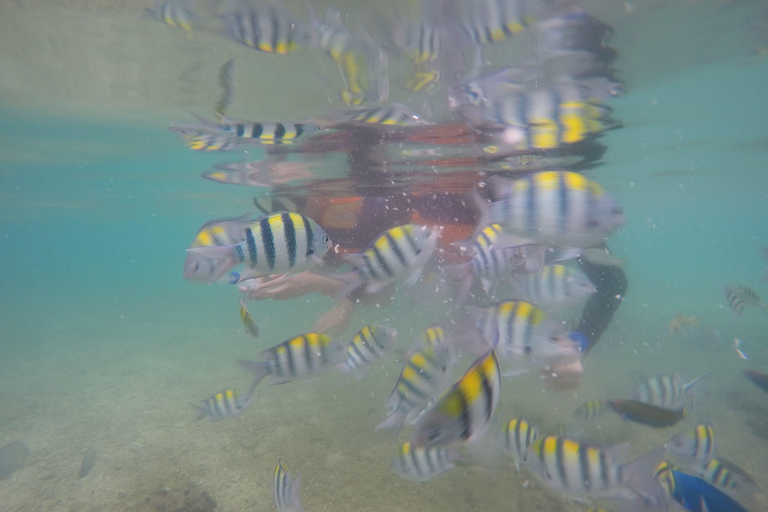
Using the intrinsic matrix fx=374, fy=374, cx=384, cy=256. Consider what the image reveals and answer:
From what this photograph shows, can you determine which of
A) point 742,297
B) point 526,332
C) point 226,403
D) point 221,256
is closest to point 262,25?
point 221,256

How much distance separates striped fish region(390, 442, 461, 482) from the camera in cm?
371

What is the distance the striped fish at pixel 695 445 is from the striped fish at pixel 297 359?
411 cm

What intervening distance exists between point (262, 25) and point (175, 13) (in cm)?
249

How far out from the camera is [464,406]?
1.54m

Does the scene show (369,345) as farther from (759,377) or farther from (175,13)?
(175,13)

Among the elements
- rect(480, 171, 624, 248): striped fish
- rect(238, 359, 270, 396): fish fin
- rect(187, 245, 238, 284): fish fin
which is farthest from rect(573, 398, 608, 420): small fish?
rect(187, 245, 238, 284): fish fin

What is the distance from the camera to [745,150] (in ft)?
62.2

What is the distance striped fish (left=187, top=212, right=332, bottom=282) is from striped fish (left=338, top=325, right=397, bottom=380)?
1.64m

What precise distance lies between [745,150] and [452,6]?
21.6 m

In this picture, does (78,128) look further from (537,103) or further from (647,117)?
(647,117)

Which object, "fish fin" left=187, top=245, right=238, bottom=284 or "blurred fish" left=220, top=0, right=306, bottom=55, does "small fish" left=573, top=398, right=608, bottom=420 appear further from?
"blurred fish" left=220, top=0, right=306, bottom=55

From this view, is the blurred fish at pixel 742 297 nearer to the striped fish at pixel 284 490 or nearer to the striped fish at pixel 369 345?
the striped fish at pixel 369 345

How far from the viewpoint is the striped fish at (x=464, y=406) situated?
1537mm

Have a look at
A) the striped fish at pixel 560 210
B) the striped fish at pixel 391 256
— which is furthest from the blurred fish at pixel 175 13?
the striped fish at pixel 560 210
